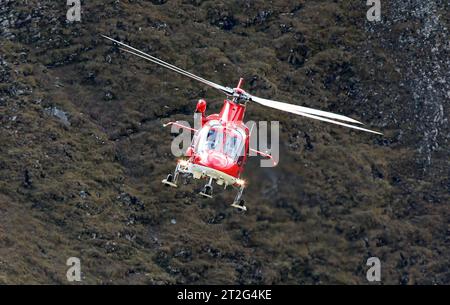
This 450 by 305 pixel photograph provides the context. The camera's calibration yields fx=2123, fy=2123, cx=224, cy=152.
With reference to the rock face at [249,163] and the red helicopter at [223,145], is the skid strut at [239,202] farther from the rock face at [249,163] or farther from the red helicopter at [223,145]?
the rock face at [249,163]

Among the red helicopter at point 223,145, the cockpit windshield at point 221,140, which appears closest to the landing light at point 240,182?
the red helicopter at point 223,145

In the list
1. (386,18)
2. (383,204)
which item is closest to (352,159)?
(383,204)

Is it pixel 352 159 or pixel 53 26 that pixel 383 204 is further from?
pixel 53 26

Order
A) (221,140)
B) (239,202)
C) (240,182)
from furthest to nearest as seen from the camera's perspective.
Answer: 1. (239,202)
2. (221,140)
3. (240,182)

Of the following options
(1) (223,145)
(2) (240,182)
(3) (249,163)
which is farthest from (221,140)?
(3) (249,163)

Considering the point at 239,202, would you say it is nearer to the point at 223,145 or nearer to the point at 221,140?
the point at 223,145
